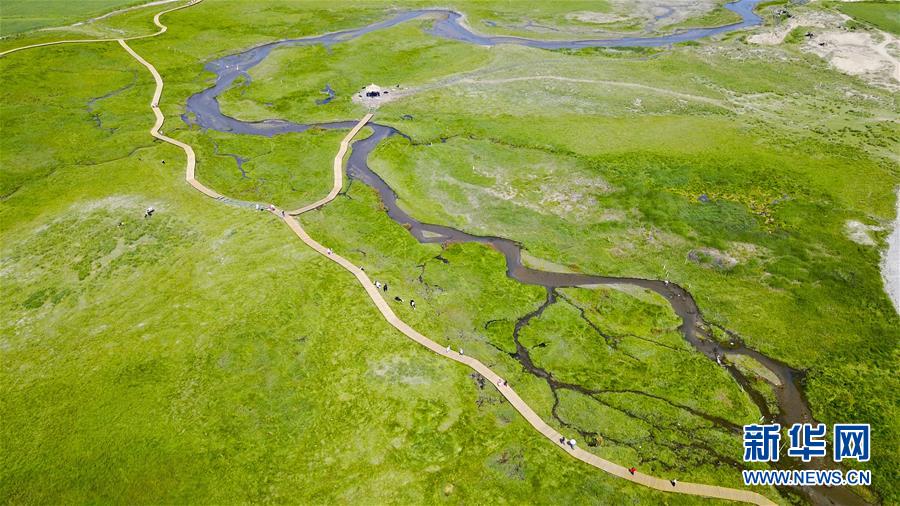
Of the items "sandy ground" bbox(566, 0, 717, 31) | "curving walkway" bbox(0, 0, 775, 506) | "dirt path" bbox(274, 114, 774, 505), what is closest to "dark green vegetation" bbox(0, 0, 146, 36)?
"curving walkway" bbox(0, 0, 775, 506)

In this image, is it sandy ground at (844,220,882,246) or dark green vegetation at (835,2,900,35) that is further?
dark green vegetation at (835,2,900,35)

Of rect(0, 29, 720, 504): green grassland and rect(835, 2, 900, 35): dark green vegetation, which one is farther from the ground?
rect(835, 2, 900, 35): dark green vegetation

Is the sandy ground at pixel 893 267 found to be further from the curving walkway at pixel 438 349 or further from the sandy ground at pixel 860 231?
the curving walkway at pixel 438 349

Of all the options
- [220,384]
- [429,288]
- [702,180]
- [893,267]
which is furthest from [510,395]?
[893,267]

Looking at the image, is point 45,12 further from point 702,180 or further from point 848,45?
point 848,45

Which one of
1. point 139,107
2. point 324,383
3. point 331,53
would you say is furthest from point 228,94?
point 324,383

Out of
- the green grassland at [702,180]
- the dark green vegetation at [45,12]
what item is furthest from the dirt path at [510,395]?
the dark green vegetation at [45,12]

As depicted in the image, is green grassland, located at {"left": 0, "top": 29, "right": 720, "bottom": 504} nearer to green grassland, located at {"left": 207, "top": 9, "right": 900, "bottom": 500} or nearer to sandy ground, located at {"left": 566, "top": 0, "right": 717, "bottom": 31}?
green grassland, located at {"left": 207, "top": 9, "right": 900, "bottom": 500}
